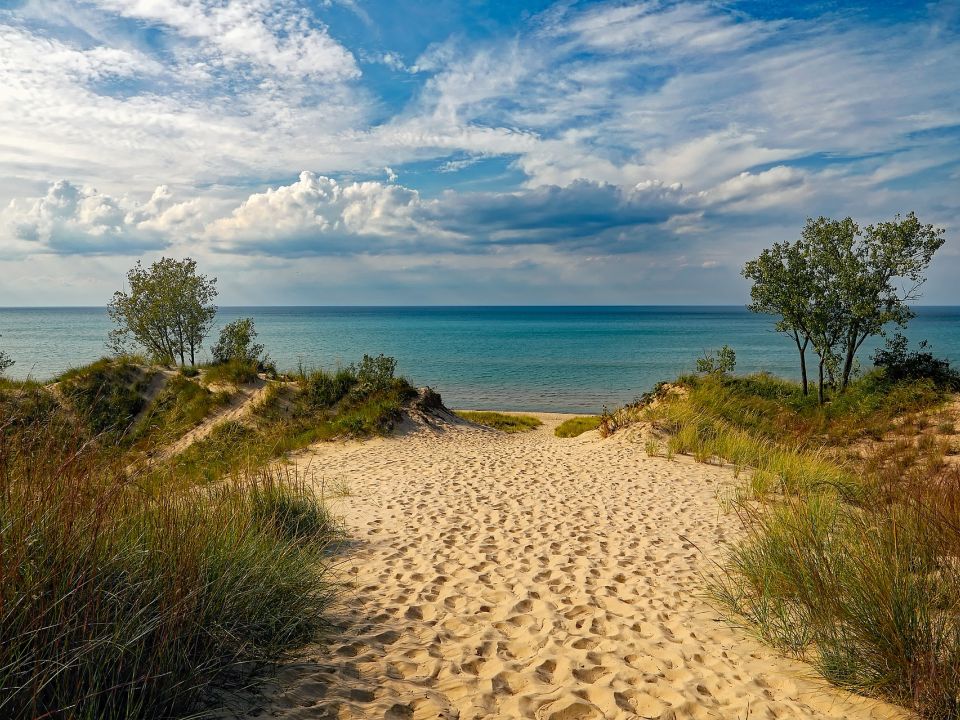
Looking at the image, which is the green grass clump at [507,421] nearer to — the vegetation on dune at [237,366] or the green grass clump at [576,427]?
the green grass clump at [576,427]

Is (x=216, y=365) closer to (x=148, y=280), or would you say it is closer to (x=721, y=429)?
(x=148, y=280)

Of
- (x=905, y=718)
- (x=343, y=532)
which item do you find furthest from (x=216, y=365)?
(x=905, y=718)

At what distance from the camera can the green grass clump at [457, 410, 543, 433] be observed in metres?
26.3

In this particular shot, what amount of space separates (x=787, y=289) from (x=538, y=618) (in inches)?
797

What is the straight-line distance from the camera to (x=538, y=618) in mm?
5777

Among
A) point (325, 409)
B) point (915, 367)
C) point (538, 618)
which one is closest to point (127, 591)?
point (538, 618)

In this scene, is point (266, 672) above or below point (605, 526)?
above

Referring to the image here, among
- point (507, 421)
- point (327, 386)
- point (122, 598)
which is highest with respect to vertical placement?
point (122, 598)

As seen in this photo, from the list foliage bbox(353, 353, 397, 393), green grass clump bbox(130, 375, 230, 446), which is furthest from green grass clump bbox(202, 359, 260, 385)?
foliage bbox(353, 353, 397, 393)

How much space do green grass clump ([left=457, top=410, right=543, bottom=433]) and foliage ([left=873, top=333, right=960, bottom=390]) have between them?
13903 millimetres

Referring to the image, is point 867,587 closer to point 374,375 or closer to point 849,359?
point 374,375

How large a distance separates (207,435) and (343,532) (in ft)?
39.3

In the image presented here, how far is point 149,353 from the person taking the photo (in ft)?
91.7

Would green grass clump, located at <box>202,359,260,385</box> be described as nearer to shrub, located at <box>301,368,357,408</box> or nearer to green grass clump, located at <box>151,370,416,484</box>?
green grass clump, located at <box>151,370,416,484</box>
